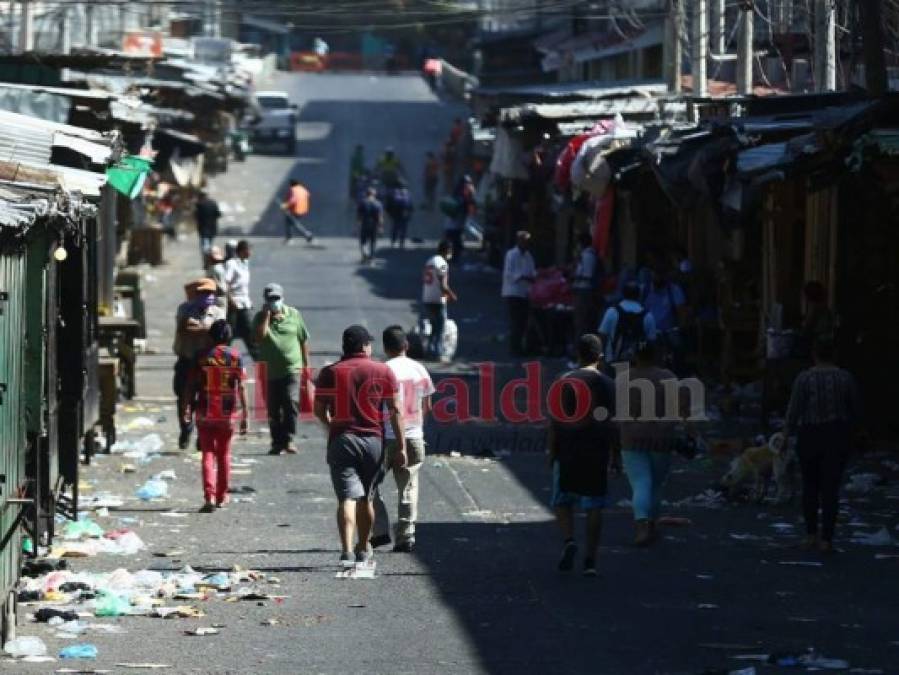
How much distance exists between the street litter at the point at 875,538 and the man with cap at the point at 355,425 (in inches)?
150

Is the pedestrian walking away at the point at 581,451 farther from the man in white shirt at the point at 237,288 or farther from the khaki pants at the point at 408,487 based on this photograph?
the man in white shirt at the point at 237,288

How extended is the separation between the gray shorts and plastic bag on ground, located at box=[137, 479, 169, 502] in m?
4.07

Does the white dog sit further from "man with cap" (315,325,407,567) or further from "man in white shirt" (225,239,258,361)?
"man in white shirt" (225,239,258,361)

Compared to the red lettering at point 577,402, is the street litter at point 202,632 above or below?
below

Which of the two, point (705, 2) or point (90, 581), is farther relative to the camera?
point (705, 2)

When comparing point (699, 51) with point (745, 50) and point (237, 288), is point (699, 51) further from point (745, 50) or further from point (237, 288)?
point (237, 288)

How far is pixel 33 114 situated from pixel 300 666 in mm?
11007

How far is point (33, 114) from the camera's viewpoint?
20.8 metres

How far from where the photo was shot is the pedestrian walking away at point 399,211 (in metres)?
49.5

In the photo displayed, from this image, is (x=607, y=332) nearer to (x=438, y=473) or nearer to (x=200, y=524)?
(x=438, y=473)

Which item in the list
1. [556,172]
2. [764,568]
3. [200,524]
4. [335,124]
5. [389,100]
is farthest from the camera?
[389,100]

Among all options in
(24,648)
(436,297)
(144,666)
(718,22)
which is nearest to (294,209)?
(436,297)

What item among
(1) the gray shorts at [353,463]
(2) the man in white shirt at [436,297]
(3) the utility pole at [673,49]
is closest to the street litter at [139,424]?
(2) the man in white shirt at [436,297]

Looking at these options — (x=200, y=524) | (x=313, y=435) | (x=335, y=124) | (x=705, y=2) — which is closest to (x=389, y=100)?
(x=335, y=124)
